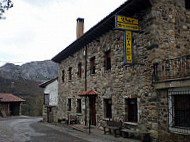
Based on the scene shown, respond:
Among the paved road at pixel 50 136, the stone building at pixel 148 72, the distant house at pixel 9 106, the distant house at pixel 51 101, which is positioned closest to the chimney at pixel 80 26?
the stone building at pixel 148 72

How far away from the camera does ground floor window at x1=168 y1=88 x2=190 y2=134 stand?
295 inches

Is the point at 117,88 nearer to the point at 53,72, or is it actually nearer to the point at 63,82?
the point at 63,82

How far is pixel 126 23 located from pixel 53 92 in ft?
46.4

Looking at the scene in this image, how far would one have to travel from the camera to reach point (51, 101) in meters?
21.4

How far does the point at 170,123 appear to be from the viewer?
25.5 ft

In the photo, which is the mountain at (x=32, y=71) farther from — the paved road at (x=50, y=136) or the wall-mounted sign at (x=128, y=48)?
the wall-mounted sign at (x=128, y=48)

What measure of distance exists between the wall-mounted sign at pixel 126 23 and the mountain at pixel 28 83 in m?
28.1

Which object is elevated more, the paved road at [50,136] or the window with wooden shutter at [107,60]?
the window with wooden shutter at [107,60]

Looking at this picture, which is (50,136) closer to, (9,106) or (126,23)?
(126,23)

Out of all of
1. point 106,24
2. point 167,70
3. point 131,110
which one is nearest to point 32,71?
point 106,24

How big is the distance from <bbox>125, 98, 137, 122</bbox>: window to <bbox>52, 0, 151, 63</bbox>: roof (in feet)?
13.5

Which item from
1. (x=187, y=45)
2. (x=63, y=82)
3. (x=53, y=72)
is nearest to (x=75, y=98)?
(x=63, y=82)

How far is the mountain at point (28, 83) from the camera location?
38.2 metres

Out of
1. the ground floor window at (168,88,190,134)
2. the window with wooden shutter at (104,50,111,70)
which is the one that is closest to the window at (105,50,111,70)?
the window with wooden shutter at (104,50,111,70)
